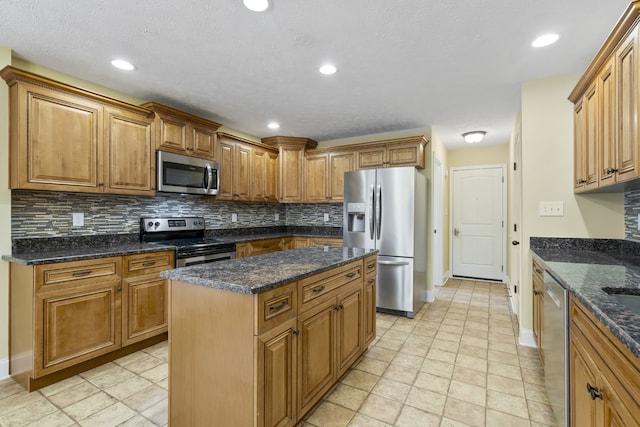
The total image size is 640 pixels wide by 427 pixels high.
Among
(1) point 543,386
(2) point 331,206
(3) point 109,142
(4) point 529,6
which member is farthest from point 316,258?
(2) point 331,206

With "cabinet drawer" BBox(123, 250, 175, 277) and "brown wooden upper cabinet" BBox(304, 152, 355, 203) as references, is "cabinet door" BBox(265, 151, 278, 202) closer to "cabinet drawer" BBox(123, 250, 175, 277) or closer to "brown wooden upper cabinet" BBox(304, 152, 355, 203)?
"brown wooden upper cabinet" BBox(304, 152, 355, 203)

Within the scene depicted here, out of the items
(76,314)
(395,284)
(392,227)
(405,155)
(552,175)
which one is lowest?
(395,284)

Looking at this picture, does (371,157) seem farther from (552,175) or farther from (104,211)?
(104,211)

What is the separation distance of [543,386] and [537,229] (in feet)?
4.20

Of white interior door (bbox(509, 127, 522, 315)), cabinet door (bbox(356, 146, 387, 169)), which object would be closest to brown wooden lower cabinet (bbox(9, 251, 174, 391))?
cabinet door (bbox(356, 146, 387, 169))

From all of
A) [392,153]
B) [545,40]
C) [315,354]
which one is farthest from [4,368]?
[545,40]

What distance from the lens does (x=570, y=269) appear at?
176cm

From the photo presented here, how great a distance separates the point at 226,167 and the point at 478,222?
4.40 m

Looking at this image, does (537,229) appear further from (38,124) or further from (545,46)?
(38,124)

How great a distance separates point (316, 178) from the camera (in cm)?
467

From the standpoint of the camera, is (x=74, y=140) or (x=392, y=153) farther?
(x=392, y=153)

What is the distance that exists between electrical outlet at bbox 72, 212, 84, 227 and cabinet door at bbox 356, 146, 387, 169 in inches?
127

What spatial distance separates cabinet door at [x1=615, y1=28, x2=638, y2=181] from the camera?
1.49 metres

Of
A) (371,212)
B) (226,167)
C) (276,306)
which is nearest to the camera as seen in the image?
(276,306)
